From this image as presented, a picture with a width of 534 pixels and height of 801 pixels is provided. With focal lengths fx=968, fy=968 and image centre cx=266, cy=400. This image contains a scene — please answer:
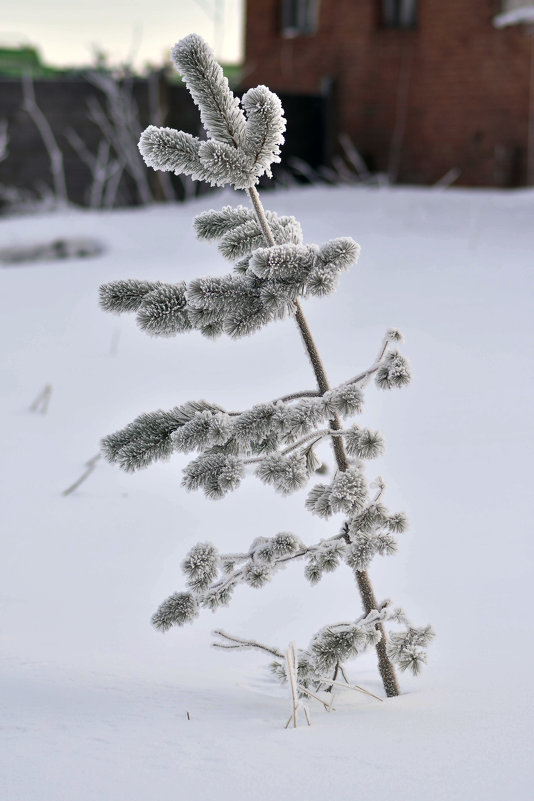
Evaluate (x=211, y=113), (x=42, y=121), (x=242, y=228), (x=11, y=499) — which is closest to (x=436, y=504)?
(x=11, y=499)

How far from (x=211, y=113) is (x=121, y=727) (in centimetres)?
134

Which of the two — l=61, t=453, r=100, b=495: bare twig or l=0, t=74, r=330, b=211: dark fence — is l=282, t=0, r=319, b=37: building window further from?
l=61, t=453, r=100, b=495: bare twig

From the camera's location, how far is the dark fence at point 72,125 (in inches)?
466

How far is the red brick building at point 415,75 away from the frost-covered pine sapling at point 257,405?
10185 millimetres

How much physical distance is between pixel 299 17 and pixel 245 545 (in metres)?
12.9

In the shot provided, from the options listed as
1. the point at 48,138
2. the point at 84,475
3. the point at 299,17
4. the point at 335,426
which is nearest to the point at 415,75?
the point at 299,17

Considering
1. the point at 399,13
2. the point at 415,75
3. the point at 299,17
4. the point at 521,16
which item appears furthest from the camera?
the point at 299,17

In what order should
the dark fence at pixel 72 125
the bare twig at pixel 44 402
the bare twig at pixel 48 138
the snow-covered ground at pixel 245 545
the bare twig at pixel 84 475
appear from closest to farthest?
1. the snow-covered ground at pixel 245 545
2. the bare twig at pixel 84 475
3. the bare twig at pixel 44 402
4. the bare twig at pixel 48 138
5. the dark fence at pixel 72 125

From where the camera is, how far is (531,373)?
18.3 ft

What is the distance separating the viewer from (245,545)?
3.52 m

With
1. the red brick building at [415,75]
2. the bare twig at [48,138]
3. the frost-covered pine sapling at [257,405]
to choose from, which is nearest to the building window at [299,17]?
the red brick building at [415,75]

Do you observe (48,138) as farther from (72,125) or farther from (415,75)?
(415,75)

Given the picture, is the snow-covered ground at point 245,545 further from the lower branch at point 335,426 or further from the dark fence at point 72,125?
the dark fence at point 72,125

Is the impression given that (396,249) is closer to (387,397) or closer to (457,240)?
(457,240)
